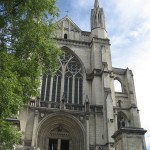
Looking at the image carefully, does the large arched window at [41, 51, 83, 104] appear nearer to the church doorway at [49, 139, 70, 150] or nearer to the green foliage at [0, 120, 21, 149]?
the church doorway at [49, 139, 70, 150]

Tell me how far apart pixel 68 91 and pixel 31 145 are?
252 inches

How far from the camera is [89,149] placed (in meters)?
18.2

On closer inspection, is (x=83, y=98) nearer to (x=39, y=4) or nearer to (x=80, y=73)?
(x=80, y=73)

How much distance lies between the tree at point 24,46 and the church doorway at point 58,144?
33.1 feet

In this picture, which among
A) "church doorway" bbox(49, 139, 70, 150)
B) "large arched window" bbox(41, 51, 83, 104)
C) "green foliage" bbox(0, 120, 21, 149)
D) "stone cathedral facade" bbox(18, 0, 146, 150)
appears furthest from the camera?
"large arched window" bbox(41, 51, 83, 104)

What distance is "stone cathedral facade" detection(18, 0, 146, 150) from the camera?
18.7m

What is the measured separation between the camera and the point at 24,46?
9.54 meters

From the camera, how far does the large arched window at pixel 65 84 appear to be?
21.4 metres

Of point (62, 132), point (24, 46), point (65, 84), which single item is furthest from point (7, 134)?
point (65, 84)

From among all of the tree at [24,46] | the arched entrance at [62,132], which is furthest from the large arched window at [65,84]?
the tree at [24,46]

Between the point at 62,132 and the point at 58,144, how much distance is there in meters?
1.15

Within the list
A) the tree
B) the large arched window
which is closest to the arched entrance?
the large arched window

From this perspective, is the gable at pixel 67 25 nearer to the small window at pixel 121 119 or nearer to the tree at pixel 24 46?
the small window at pixel 121 119

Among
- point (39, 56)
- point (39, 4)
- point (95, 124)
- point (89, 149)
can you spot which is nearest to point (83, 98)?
point (95, 124)
